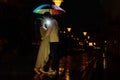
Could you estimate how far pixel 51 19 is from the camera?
1417 cm

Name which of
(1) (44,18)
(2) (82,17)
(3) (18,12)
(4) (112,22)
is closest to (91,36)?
(2) (82,17)

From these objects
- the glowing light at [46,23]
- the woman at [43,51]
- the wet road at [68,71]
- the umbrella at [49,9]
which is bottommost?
the wet road at [68,71]

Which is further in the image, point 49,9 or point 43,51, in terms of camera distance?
point 49,9

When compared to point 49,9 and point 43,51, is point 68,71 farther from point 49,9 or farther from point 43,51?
point 43,51

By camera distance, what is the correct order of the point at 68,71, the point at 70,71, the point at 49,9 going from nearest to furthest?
the point at 49,9, the point at 68,71, the point at 70,71


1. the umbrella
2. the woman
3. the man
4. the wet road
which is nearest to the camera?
the man

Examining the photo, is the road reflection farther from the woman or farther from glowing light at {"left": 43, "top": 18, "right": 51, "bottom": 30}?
glowing light at {"left": 43, "top": 18, "right": 51, "bottom": 30}

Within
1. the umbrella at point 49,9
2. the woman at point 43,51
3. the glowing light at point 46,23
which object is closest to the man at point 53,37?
the glowing light at point 46,23

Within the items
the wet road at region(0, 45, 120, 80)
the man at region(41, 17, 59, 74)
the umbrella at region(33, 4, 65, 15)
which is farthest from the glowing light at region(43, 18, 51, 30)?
the wet road at region(0, 45, 120, 80)

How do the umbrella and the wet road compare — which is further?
the umbrella

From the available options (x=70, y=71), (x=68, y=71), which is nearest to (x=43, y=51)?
(x=68, y=71)

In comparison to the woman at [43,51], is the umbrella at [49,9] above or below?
above

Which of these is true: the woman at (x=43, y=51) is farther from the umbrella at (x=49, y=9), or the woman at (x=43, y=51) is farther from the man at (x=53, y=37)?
the umbrella at (x=49, y=9)

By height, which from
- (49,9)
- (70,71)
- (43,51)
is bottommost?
(70,71)
